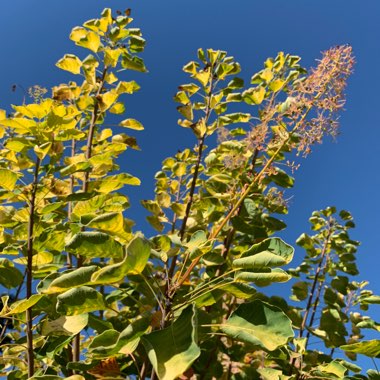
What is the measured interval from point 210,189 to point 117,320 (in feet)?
3.65

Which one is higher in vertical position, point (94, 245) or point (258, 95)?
point (258, 95)

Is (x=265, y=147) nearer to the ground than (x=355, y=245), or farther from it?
nearer to the ground

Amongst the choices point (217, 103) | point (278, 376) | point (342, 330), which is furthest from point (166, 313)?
point (342, 330)

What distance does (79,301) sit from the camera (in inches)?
52.3

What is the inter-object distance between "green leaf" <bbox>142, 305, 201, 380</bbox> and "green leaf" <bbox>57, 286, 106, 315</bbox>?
27 cm

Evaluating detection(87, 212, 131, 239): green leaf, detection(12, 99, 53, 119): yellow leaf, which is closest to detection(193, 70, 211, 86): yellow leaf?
detection(12, 99, 53, 119): yellow leaf

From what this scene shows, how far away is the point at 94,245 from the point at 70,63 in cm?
179

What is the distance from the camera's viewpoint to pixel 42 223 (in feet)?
6.75

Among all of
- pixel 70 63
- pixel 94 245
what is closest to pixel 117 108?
pixel 70 63

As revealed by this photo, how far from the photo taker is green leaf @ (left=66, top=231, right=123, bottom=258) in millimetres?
1180

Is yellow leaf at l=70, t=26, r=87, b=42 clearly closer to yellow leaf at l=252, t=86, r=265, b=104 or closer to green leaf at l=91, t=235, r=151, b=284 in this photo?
yellow leaf at l=252, t=86, r=265, b=104

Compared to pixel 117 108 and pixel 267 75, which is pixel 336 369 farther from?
pixel 117 108

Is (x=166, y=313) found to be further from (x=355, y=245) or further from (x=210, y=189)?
(x=355, y=245)

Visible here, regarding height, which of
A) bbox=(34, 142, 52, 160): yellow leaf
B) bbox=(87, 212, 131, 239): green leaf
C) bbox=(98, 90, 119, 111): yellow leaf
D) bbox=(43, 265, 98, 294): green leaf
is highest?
bbox=(98, 90, 119, 111): yellow leaf
